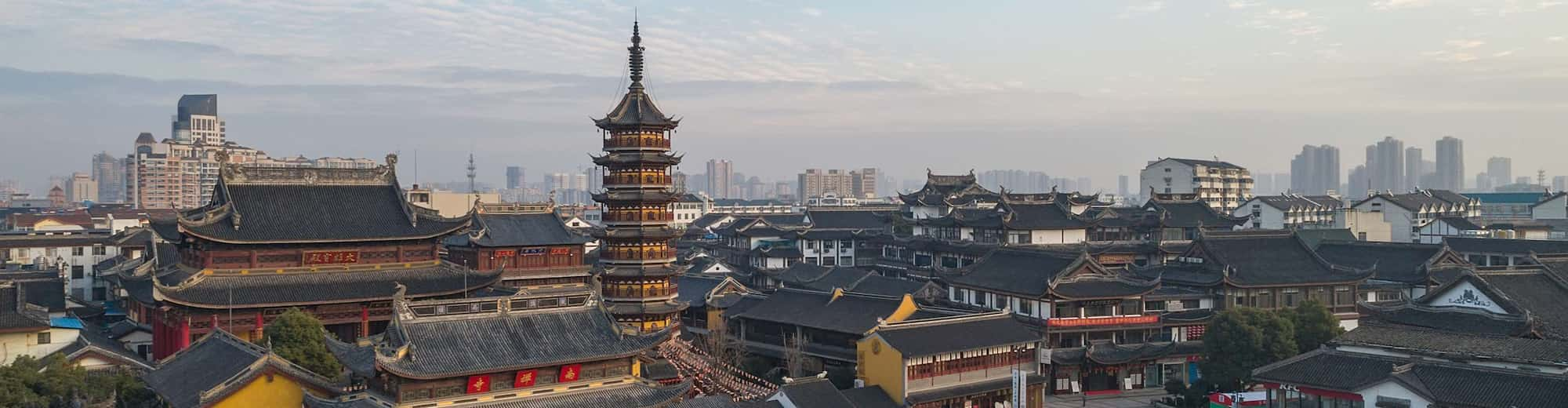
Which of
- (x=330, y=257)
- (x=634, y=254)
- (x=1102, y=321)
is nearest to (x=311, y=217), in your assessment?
(x=330, y=257)

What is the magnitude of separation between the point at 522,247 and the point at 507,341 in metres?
23.3

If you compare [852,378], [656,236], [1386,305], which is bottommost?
[852,378]

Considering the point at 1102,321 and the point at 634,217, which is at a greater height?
the point at 634,217

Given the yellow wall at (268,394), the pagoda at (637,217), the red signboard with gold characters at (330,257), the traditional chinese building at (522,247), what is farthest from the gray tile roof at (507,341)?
the traditional chinese building at (522,247)

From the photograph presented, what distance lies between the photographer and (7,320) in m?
36.5

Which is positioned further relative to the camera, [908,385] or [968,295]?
[968,295]

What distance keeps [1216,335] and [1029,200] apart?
25.4m

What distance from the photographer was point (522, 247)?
51.2m

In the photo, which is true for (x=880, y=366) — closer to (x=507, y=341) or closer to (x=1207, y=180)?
(x=507, y=341)

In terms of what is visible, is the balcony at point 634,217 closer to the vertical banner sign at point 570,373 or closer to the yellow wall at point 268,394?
the vertical banner sign at point 570,373

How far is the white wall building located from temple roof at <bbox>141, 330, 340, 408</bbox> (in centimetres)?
9052

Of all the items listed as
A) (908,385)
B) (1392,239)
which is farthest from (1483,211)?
(908,385)

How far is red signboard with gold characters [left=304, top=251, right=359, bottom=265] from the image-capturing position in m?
40.8

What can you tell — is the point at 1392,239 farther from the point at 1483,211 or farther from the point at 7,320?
the point at 7,320
